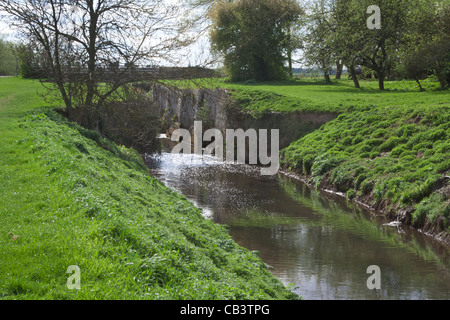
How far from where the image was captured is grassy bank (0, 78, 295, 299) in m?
5.73

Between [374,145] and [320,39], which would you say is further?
[320,39]

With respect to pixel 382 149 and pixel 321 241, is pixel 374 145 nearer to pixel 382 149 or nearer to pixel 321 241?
pixel 382 149

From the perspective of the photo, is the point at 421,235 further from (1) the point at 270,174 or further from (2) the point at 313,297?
(1) the point at 270,174

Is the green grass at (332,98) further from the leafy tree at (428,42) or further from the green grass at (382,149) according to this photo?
the leafy tree at (428,42)

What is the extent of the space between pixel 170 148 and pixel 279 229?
825 inches

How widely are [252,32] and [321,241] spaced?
122ft

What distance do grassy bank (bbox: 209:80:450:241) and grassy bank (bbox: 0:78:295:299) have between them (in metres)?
6.91

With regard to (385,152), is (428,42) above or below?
above

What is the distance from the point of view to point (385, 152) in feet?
68.4

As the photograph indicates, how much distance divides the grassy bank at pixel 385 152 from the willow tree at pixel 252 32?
17384mm

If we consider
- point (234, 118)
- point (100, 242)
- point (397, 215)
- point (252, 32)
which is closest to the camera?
point (100, 242)

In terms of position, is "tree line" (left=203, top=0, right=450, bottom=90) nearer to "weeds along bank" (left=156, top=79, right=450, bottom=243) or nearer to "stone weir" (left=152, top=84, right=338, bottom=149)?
"weeds along bank" (left=156, top=79, right=450, bottom=243)

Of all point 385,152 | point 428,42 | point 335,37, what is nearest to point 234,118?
point 335,37

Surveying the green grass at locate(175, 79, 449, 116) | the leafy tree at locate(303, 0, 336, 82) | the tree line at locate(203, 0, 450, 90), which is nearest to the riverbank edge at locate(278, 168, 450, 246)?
the green grass at locate(175, 79, 449, 116)
